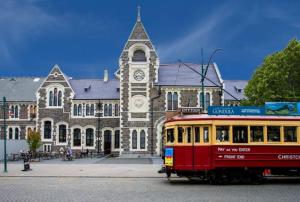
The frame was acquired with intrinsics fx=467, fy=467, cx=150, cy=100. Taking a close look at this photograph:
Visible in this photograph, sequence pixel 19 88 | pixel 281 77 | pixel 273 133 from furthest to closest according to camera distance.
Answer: pixel 19 88, pixel 281 77, pixel 273 133

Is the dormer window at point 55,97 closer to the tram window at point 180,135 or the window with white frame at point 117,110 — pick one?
the window with white frame at point 117,110

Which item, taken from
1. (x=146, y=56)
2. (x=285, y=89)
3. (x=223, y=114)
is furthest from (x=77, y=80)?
(x=223, y=114)

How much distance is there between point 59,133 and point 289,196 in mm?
51507

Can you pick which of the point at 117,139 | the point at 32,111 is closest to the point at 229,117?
the point at 117,139

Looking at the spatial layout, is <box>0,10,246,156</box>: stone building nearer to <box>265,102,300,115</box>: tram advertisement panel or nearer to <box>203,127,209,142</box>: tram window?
<box>265,102,300,115</box>: tram advertisement panel

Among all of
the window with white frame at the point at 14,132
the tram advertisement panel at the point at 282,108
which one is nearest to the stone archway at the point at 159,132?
the window with white frame at the point at 14,132

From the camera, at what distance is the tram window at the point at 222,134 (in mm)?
22797

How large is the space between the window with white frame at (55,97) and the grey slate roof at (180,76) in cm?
1471

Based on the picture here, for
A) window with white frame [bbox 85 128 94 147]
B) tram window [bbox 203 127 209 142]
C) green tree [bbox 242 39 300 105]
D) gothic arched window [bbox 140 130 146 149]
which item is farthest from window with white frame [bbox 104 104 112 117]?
tram window [bbox 203 127 209 142]

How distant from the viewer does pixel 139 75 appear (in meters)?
60.3

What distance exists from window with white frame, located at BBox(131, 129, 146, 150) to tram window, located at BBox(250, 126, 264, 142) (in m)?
37.1

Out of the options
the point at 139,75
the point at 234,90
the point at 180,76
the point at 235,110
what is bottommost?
the point at 235,110

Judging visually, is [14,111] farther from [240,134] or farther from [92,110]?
[240,134]

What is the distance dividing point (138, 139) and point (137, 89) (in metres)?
6.44
